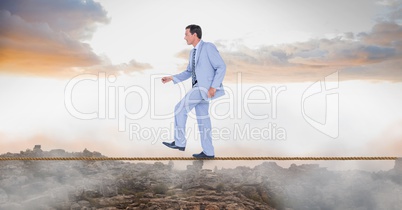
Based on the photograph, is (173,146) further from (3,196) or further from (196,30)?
(3,196)

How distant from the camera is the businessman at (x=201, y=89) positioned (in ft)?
17.7

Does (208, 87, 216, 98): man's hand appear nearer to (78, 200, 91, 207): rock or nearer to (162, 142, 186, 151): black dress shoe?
(162, 142, 186, 151): black dress shoe

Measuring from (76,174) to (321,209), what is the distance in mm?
21779

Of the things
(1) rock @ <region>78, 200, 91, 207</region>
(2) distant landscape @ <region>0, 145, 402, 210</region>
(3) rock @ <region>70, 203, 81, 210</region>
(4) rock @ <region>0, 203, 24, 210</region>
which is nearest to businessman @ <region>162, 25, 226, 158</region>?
(2) distant landscape @ <region>0, 145, 402, 210</region>

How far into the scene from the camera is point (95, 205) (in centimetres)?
3347

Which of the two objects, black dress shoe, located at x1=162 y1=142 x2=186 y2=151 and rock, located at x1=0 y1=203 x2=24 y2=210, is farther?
rock, located at x1=0 y1=203 x2=24 y2=210

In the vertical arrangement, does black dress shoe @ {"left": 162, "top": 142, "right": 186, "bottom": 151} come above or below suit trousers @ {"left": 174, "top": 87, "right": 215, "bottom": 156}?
below

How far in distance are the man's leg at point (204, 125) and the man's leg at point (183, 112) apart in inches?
3.5

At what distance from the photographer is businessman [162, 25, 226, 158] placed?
5.38 metres

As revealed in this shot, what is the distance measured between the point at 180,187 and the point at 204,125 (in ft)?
99.2

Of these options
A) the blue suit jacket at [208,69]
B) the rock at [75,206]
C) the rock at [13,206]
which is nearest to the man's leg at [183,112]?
the blue suit jacket at [208,69]

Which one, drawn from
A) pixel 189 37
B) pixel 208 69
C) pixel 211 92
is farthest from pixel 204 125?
pixel 189 37

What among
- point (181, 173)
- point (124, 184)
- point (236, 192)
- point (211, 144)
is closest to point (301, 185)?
point (236, 192)

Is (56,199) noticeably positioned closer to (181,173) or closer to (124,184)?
(124,184)
